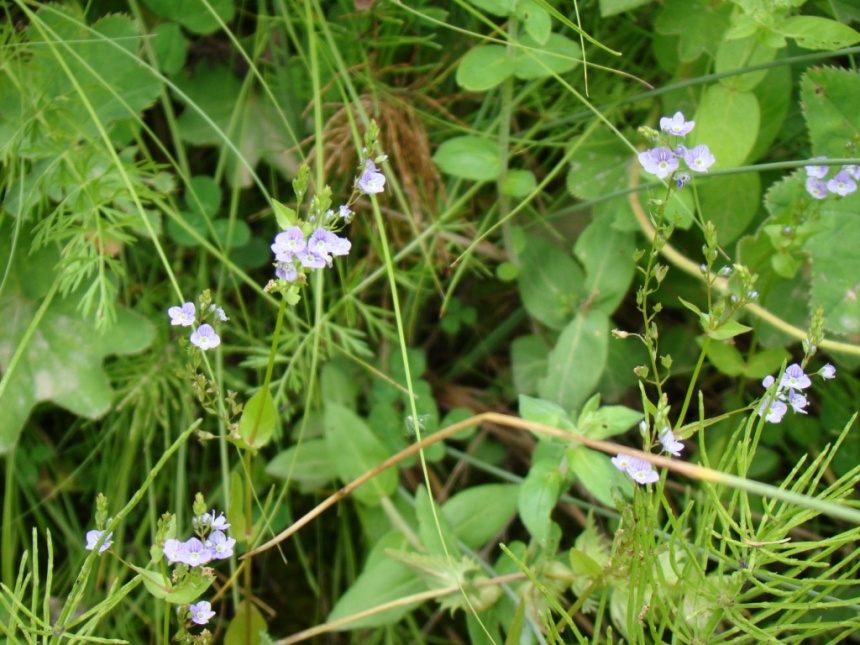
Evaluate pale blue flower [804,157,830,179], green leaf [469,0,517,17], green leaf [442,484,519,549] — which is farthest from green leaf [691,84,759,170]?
green leaf [442,484,519,549]

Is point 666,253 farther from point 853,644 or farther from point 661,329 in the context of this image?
point 853,644

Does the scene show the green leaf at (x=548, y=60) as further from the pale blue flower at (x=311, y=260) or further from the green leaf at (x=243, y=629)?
the green leaf at (x=243, y=629)

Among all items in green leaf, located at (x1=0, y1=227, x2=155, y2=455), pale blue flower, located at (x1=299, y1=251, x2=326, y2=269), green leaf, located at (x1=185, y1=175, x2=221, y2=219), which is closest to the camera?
pale blue flower, located at (x1=299, y1=251, x2=326, y2=269)

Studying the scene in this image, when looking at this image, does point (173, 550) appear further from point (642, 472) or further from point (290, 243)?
point (642, 472)

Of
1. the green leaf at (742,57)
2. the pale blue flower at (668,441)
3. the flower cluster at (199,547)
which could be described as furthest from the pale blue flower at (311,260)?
the green leaf at (742,57)

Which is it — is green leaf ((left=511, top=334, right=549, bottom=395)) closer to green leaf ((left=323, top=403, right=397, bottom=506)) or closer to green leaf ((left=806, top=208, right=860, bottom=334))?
green leaf ((left=323, top=403, right=397, bottom=506))

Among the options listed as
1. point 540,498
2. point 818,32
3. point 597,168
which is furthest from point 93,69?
point 818,32
